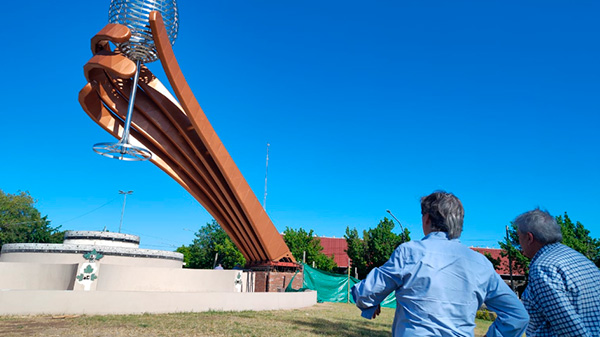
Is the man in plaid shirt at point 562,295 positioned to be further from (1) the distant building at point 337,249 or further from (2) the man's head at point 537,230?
(1) the distant building at point 337,249

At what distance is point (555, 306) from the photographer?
101 inches

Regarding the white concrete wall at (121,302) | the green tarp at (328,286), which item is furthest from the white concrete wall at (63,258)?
the green tarp at (328,286)

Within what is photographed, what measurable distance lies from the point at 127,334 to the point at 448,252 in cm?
909

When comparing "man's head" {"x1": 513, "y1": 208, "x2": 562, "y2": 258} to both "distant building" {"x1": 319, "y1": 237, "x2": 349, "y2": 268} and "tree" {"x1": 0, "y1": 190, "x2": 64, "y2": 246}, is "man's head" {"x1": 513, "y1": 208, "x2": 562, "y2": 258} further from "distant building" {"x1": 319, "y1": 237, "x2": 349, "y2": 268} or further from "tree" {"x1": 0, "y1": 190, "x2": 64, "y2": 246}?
"tree" {"x1": 0, "y1": 190, "x2": 64, "y2": 246}

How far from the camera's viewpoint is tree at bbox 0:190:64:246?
143 feet

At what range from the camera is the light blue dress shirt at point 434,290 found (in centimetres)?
205

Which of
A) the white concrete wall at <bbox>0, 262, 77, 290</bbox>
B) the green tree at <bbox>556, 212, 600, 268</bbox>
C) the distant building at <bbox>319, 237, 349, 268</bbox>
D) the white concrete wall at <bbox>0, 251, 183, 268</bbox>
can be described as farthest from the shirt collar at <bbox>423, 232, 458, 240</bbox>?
the distant building at <bbox>319, 237, 349, 268</bbox>

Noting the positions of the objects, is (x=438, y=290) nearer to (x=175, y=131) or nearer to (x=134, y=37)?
(x=134, y=37)

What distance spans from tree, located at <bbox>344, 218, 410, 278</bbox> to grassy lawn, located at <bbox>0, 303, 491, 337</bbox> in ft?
76.4

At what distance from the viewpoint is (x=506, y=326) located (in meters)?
2.20

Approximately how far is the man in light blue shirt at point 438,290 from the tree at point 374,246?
35054 millimetres

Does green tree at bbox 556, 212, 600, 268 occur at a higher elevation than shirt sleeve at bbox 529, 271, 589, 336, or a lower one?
higher

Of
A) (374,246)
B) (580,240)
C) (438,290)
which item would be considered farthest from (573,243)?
(438,290)

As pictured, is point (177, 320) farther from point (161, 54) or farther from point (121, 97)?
point (121, 97)
